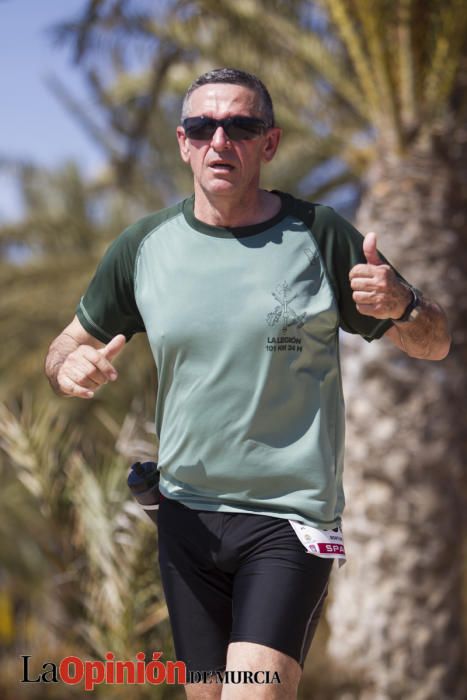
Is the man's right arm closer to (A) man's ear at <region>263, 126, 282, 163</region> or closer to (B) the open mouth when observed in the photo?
(B) the open mouth

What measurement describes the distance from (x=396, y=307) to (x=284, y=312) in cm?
28

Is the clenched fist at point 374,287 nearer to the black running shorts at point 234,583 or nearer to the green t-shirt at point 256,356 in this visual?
the green t-shirt at point 256,356

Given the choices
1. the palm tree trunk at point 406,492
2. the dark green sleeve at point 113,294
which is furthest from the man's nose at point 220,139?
the palm tree trunk at point 406,492

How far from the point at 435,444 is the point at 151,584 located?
2642 mm

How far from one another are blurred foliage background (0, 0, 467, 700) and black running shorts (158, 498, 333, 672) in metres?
2.65

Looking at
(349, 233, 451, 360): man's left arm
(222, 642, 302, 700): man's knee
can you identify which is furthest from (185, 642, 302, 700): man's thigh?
(349, 233, 451, 360): man's left arm

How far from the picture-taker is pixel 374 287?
8.57ft

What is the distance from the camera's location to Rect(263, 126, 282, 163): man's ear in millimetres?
2902

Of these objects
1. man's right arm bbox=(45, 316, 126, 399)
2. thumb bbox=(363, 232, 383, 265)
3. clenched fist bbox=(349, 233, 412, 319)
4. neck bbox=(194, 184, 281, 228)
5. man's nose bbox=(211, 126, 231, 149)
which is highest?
man's nose bbox=(211, 126, 231, 149)

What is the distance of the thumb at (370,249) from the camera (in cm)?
264

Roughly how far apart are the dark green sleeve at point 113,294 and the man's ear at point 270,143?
0.41 m

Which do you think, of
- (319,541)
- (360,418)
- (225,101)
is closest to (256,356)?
(319,541)

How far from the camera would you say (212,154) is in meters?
2.80

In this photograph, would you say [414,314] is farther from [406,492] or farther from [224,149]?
[406,492]
